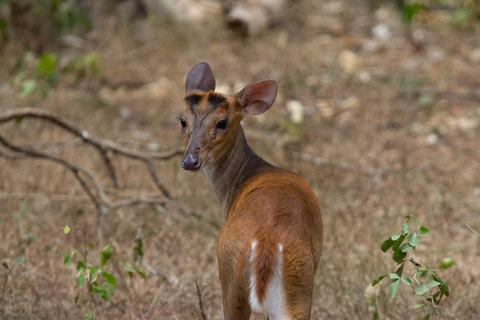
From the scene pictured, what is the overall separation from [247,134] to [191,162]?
3.17m

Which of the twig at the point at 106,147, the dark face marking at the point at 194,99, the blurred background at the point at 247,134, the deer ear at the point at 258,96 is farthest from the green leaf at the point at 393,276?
the twig at the point at 106,147

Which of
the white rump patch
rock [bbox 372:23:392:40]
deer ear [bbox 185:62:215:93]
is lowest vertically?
rock [bbox 372:23:392:40]

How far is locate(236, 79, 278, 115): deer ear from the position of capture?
10.0ft

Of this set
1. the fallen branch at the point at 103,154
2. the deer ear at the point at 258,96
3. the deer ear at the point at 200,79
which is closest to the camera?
the deer ear at the point at 258,96

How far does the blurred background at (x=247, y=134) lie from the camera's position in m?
3.51

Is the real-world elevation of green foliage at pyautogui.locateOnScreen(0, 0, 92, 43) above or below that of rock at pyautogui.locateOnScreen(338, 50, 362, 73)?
above

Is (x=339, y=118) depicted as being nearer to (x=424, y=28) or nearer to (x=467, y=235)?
(x=467, y=235)

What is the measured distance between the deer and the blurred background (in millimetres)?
697

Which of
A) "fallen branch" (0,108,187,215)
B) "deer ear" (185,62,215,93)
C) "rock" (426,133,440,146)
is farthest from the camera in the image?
"rock" (426,133,440,146)

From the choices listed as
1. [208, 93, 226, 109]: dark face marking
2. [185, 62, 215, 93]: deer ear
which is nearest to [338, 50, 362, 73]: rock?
[185, 62, 215, 93]: deer ear

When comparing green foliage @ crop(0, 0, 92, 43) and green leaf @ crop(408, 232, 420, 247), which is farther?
green foliage @ crop(0, 0, 92, 43)

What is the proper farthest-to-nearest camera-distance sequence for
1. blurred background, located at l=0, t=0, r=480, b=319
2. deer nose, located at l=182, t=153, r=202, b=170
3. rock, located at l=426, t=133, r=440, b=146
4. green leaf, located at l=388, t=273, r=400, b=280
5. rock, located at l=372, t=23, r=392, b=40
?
1. rock, located at l=372, t=23, r=392, b=40
2. rock, located at l=426, t=133, r=440, b=146
3. blurred background, located at l=0, t=0, r=480, b=319
4. deer nose, located at l=182, t=153, r=202, b=170
5. green leaf, located at l=388, t=273, r=400, b=280

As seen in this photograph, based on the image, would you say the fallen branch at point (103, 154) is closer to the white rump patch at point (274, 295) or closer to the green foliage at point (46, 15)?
the white rump patch at point (274, 295)

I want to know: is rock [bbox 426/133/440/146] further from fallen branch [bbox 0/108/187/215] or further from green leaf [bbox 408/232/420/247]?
green leaf [bbox 408/232/420/247]
